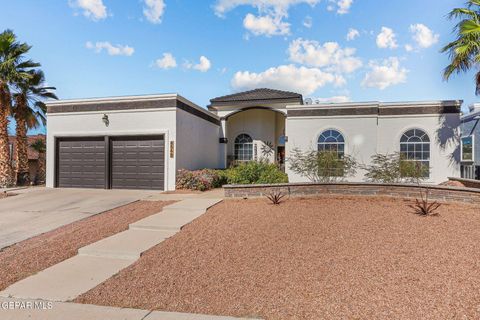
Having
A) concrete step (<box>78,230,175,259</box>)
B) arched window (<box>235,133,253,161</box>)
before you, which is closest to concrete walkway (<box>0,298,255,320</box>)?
concrete step (<box>78,230,175,259</box>)

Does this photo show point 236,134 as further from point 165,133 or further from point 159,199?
point 159,199

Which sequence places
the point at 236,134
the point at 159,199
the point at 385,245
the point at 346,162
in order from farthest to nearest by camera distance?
the point at 236,134
the point at 346,162
the point at 159,199
the point at 385,245

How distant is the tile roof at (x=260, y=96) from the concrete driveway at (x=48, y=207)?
32.7 ft

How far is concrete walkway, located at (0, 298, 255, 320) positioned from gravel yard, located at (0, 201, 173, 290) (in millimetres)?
1017

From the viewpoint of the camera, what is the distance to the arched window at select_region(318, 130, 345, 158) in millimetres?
14995

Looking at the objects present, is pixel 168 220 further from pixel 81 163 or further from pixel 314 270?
pixel 81 163

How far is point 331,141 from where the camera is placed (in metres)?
15.1

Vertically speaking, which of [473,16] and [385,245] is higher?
[473,16]

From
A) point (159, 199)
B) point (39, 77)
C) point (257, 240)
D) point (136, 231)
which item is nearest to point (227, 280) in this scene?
point (257, 240)

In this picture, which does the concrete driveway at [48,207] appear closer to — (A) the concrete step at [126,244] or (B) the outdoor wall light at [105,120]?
(A) the concrete step at [126,244]

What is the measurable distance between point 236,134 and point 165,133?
28.7 ft

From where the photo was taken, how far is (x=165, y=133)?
44.0ft

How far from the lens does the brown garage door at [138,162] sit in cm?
1364

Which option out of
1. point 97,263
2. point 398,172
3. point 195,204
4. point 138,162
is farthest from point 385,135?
point 97,263
